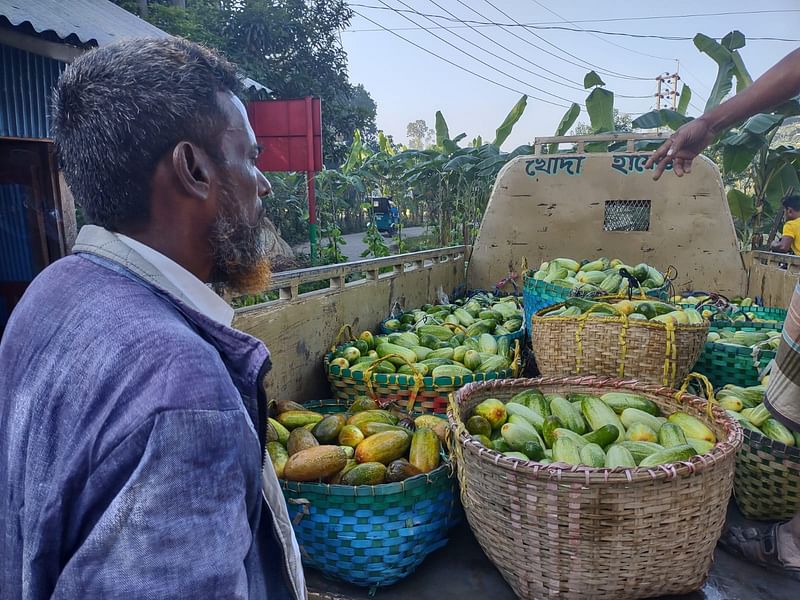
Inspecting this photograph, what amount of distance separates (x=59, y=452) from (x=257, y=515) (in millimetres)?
323

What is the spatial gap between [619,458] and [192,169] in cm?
172

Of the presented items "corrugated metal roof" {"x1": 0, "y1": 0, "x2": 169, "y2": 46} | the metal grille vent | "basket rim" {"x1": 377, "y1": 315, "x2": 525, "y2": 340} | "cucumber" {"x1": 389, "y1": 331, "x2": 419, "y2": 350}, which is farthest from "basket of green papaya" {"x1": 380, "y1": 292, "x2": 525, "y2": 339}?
"corrugated metal roof" {"x1": 0, "y1": 0, "x2": 169, "y2": 46}

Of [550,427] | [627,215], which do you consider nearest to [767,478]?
[550,427]

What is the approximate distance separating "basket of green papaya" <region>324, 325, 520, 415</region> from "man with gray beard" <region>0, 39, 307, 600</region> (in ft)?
6.06

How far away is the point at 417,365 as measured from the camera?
3270 millimetres

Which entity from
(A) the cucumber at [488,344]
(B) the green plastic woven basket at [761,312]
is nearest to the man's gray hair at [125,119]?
(A) the cucumber at [488,344]

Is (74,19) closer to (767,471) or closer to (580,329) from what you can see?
(580,329)

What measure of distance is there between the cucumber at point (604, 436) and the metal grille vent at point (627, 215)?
383 centimetres

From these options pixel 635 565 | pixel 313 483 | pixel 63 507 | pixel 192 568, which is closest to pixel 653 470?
pixel 635 565

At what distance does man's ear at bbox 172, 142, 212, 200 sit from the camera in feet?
3.15

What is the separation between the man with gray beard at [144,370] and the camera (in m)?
0.73

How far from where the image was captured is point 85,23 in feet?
17.5

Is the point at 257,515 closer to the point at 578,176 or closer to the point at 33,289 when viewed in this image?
the point at 33,289

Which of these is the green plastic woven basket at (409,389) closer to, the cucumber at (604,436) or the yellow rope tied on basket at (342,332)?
the yellow rope tied on basket at (342,332)
